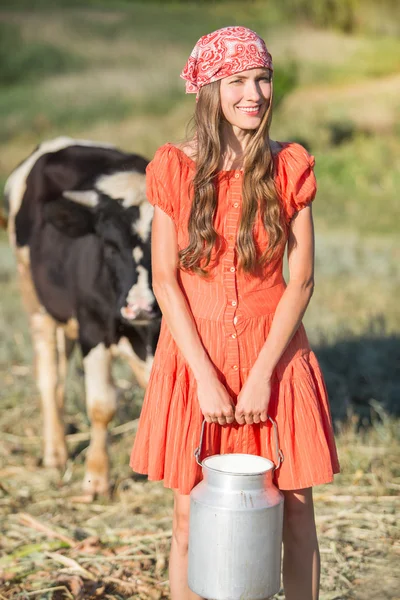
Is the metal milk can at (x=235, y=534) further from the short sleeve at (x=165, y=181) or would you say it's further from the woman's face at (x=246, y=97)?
the woman's face at (x=246, y=97)

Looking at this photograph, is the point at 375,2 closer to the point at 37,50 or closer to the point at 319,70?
the point at 319,70

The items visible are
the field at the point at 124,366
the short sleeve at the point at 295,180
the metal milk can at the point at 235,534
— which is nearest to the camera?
the metal milk can at the point at 235,534

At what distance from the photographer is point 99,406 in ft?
14.6

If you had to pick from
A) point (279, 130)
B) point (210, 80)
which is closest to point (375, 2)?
point (279, 130)

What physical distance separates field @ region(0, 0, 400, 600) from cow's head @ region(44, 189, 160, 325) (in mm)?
863

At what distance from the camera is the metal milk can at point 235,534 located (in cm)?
228

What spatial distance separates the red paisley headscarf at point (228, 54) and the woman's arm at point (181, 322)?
378 mm

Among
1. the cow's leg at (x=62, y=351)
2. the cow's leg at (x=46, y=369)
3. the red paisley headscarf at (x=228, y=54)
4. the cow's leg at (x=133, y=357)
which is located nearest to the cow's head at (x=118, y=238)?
the cow's leg at (x=133, y=357)

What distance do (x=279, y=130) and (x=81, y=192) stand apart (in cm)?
548

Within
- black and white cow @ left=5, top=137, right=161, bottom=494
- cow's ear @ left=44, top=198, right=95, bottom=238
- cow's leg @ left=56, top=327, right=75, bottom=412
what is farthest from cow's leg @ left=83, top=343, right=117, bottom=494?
cow's leg @ left=56, top=327, right=75, bottom=412

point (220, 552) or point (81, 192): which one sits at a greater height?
point (81, 192)

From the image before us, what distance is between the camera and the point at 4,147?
11.2m

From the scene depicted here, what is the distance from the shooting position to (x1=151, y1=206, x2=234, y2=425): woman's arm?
2412mm

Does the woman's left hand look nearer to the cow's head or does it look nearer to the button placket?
the button placket
